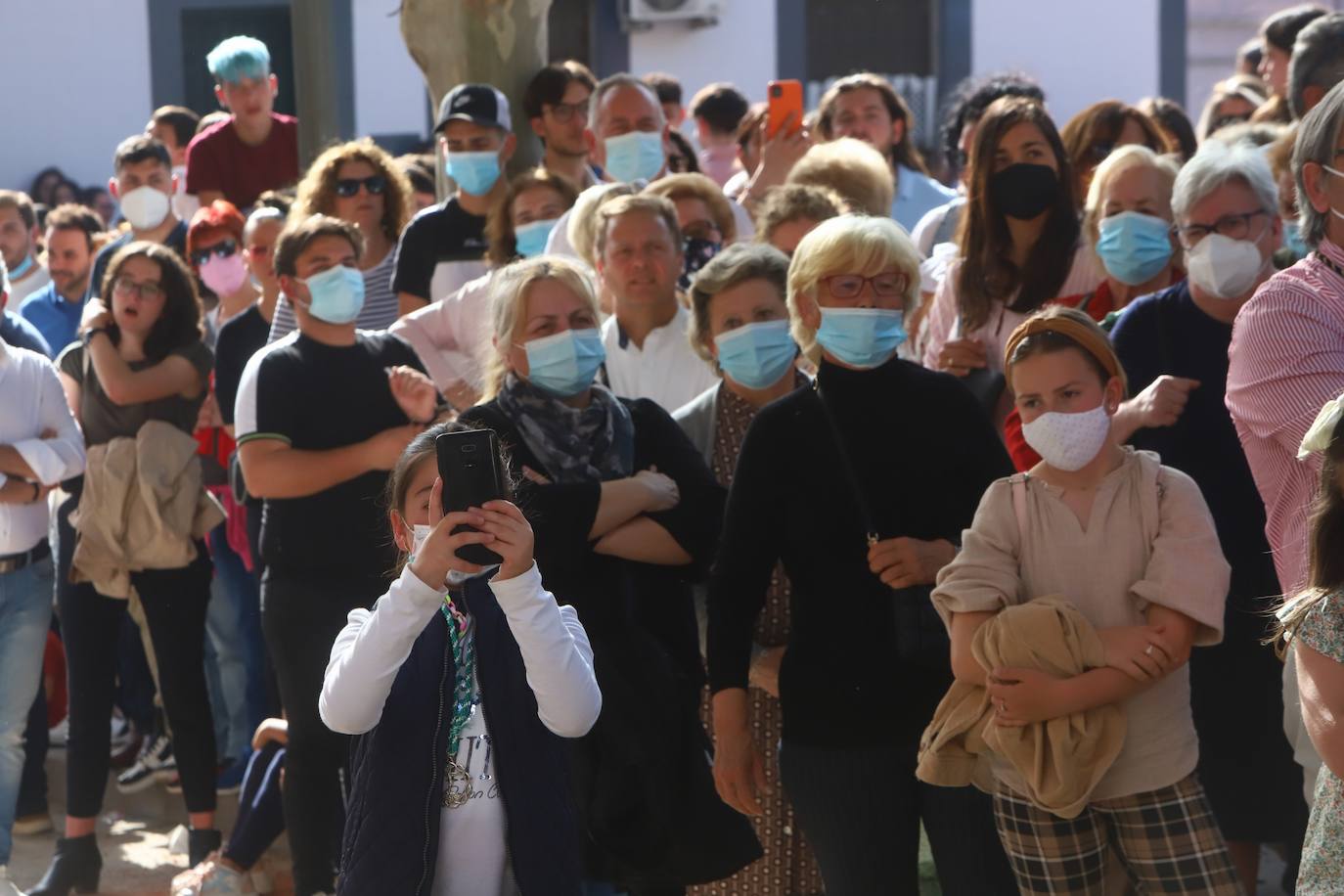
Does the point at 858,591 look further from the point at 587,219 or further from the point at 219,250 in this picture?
the point at 219,250

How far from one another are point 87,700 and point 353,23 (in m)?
10.4

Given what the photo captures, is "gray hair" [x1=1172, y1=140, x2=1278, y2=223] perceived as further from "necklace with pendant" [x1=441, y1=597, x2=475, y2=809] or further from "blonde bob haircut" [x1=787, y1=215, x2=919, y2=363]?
"necklace with pendant" [x1=441, y1=597, x2=475, y2=809]

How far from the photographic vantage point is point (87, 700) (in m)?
6.06

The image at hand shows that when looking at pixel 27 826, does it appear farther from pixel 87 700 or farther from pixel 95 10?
pixel 95 10

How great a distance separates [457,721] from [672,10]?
42.2ft

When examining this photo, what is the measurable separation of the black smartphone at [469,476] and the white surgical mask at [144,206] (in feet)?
18.0

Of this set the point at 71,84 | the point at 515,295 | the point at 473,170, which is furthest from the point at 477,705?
the point at 71,84

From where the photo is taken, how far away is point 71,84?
1600 centimetres

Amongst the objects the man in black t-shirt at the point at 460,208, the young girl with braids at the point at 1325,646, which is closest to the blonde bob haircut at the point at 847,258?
the young girl with braids at the point at 1325,646

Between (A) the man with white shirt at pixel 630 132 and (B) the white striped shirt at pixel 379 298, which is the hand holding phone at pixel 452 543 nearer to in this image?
(B) the white striped shirt at pixel 379 298

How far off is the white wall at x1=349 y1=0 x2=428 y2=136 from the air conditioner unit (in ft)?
6.20

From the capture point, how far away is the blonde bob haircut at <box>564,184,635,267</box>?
5527mm

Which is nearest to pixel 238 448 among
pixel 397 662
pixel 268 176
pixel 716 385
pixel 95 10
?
pixel 716 385

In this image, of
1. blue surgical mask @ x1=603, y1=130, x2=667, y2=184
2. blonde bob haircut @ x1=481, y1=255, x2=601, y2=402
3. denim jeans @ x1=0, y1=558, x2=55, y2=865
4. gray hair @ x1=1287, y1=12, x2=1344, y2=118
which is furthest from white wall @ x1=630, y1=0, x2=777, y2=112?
blonde bob haircut @ x1=481, y1=255, x2=601, y2=402
